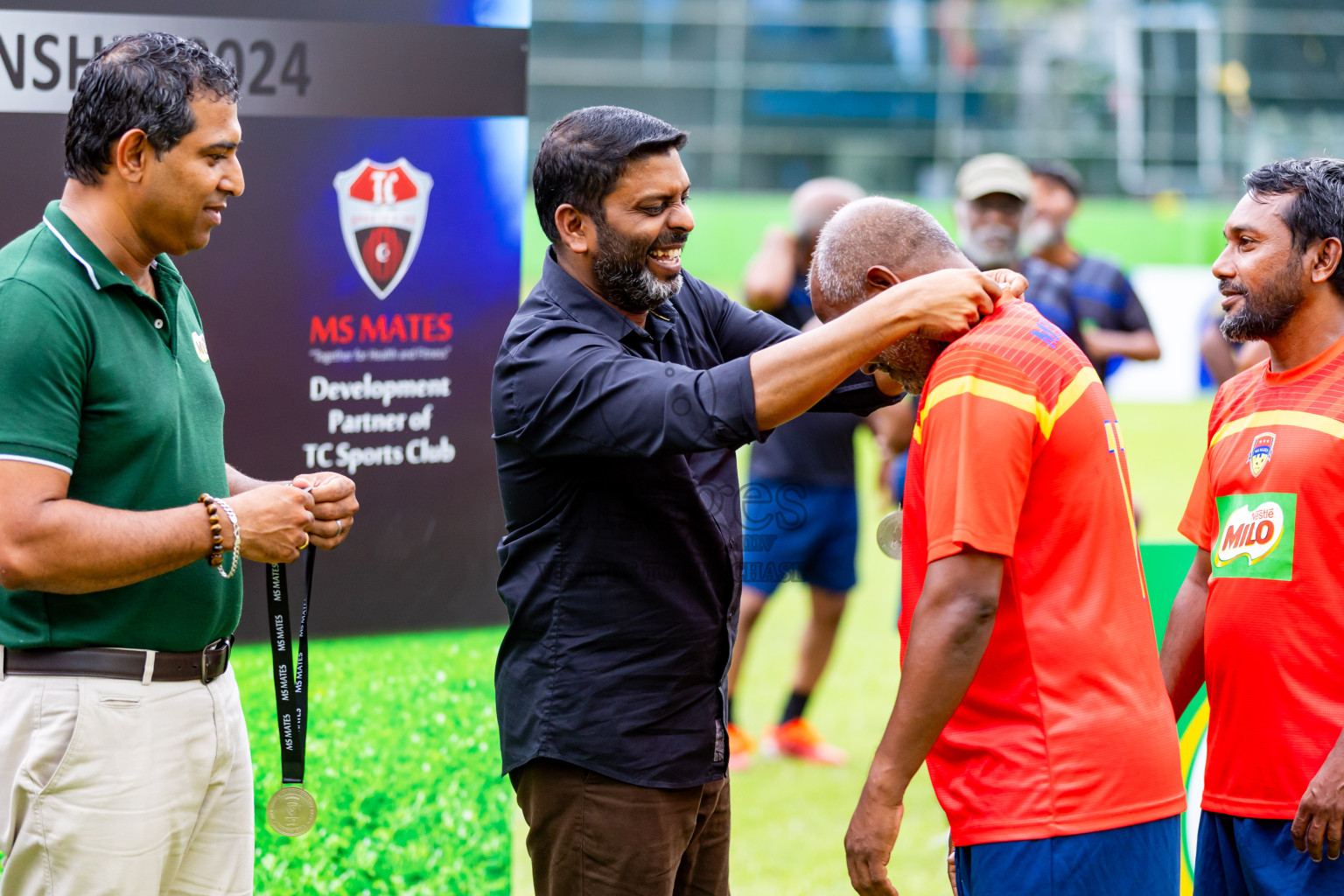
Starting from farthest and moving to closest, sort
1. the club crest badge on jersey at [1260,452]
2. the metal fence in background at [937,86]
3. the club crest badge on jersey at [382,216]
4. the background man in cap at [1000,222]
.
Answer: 1. the metal fence in background at [937,86]
2. the background man in cap at [1000,222]
3. the club crest badge on jersey at [382,216]
4. the club crest badge on jersey at [1260,452]

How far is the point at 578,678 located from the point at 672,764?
27cm

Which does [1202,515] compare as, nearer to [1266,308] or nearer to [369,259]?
[1266,308]

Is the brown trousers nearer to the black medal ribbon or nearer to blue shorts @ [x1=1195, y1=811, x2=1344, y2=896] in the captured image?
the black medal ribbon

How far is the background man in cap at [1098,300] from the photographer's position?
23.2 feet

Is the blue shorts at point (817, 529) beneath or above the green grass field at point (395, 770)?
above

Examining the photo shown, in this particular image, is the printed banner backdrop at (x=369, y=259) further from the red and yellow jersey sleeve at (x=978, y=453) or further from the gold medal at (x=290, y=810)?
the red and yellow jersey sleeve at (x=978, y=453)

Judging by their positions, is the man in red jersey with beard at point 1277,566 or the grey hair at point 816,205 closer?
the man in red jersey with beard at point 1277,566

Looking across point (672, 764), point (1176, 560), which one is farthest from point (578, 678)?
point (1176, 560)

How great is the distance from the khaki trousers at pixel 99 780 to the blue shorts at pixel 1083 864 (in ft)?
5.36

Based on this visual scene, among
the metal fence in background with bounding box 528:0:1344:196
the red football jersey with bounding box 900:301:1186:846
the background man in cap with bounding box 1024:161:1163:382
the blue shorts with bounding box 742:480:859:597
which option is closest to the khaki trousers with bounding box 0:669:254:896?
the red football jersey with bounding box 900:301:1186:846

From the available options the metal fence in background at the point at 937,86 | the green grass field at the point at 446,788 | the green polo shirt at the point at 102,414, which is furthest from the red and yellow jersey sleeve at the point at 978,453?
the metal fence in background at the point at 937,86

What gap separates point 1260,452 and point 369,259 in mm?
2423

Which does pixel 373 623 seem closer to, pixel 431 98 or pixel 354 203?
pixel 354 203

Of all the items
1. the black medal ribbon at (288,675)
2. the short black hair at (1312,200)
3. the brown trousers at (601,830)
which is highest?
the short black hair at (1312,200)
